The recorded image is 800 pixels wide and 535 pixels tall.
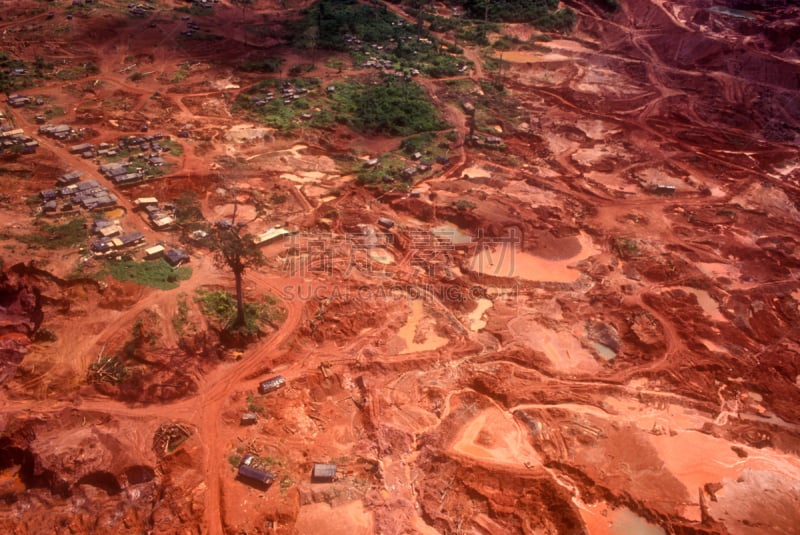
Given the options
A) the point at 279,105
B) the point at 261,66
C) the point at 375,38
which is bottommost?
the point at 279,105

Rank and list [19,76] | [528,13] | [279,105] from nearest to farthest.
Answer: [19,76] → [279,105] → [528,13]

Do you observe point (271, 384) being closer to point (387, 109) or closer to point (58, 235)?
point (58, 235)

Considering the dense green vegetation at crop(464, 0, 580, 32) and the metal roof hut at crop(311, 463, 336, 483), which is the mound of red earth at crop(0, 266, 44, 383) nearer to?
the metal roof hut at crop(311, 463, 336, 483)

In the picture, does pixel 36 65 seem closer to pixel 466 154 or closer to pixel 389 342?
pixel 466 154

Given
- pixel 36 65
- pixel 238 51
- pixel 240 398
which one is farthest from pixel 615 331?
pixel 36 65

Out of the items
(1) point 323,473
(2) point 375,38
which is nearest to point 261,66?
(2) point 375,38

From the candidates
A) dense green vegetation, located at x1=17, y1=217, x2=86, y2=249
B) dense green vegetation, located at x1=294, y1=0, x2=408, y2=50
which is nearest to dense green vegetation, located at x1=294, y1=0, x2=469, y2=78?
dense green vegetation, located at x1=294, y1=0, x2=408, y2=50

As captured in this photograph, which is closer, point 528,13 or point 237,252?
point 237,252
